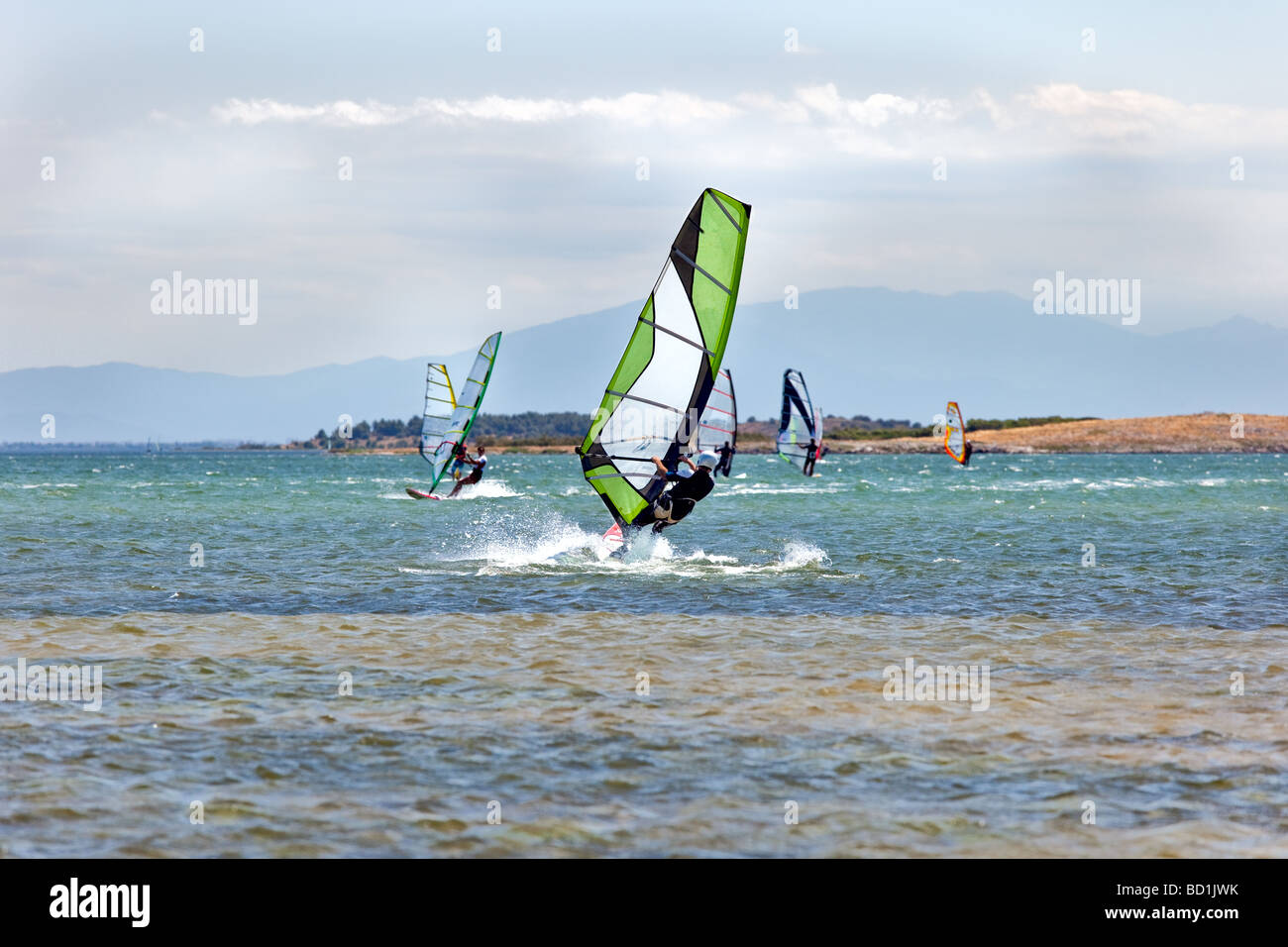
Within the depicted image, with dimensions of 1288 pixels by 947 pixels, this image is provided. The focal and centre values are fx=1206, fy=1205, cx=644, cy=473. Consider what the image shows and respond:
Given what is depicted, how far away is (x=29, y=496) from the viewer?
49875 mm

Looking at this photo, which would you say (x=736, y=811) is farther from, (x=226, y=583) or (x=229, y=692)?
(x=226, y=583)

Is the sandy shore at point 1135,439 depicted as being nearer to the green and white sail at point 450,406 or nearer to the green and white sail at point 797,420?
the green and white sail at point 797,420

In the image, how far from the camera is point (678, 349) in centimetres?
1769

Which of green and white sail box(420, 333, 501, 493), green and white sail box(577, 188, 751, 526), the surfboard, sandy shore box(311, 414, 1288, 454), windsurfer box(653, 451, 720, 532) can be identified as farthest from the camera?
sandy shore box(311, 414, 1288, 454)

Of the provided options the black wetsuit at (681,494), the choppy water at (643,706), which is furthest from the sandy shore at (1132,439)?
the black wetsuit at (681,494)

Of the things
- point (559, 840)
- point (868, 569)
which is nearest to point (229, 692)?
point (559, 840)

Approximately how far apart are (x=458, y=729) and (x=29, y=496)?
47050 millimetres

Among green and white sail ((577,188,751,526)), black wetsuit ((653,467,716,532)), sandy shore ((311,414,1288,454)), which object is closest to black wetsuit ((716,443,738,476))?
black wetsuit ((653,467,716,532))

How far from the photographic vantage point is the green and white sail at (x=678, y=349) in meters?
17.3

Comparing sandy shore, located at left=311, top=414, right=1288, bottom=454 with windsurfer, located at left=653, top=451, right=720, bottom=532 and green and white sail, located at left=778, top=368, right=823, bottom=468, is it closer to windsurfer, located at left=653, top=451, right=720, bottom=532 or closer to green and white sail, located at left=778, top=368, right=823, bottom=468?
green and white sail, located at left=778, top=368, right=823, bottom=468

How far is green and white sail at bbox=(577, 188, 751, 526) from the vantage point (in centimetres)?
1733

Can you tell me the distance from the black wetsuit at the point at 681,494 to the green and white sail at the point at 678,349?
0.78 ft

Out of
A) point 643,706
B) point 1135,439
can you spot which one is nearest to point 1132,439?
point 1135,439

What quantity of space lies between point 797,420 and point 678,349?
35.0m
